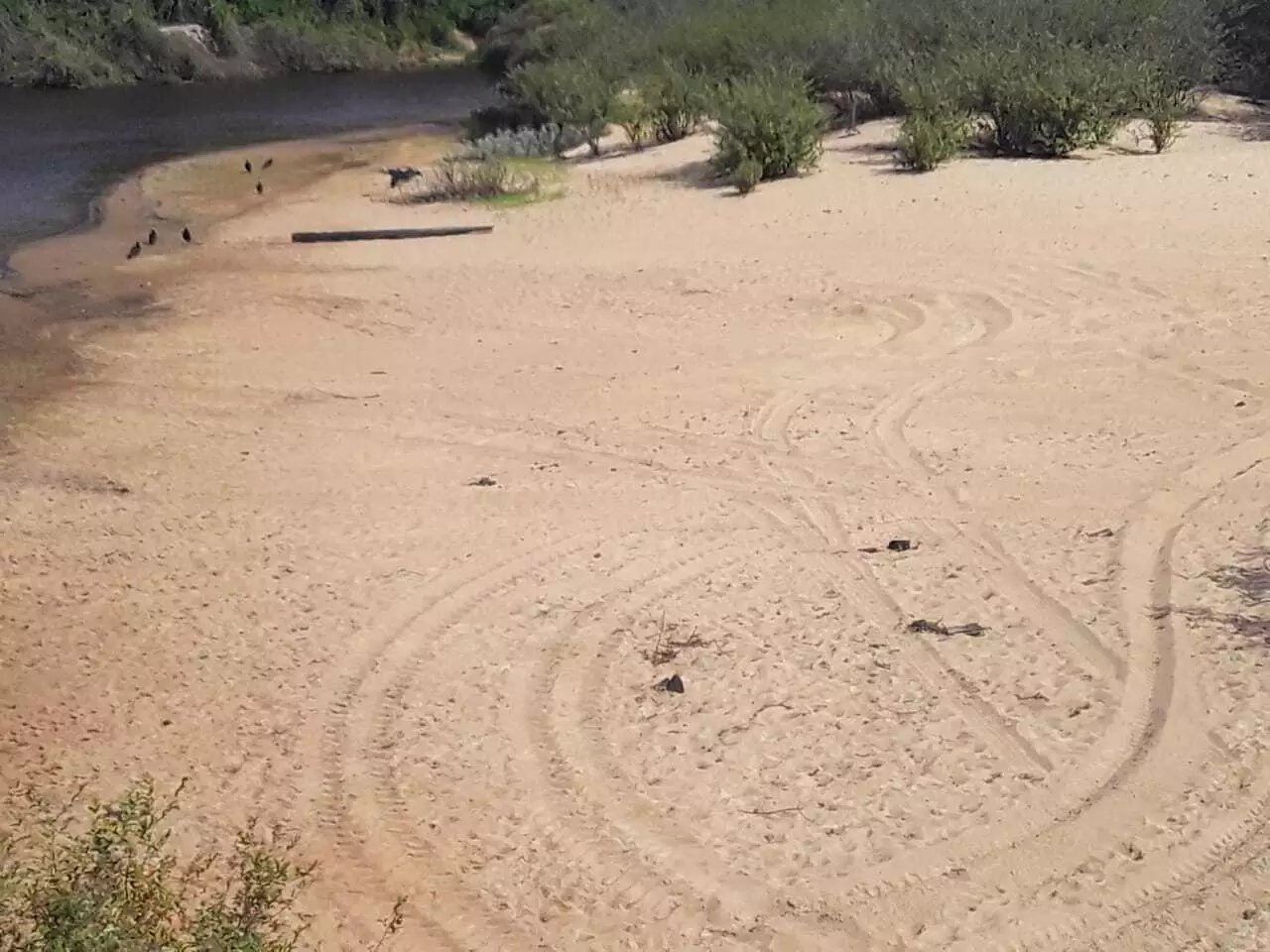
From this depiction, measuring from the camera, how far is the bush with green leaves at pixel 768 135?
18672 mm

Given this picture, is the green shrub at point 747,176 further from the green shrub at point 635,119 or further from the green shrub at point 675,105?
the green shrub at point 635,119

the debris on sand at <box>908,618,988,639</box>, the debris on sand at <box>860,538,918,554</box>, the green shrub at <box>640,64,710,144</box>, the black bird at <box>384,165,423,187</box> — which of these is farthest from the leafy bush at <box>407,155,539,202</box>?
the debris on sand at <box>908,618,988,639</box>

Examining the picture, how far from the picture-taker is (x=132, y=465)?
10.0 metres

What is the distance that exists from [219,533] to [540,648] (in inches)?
108

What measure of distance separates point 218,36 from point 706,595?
59.4 meters

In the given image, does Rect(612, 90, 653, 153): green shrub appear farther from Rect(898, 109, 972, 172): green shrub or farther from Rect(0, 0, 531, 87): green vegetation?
Rect(0, 0, 531, 87): green vegetation

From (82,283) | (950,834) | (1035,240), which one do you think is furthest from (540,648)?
(82,283)

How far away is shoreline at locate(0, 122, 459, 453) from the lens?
511 inches

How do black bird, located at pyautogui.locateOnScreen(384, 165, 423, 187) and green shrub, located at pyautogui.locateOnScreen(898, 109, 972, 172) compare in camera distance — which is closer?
green shrub, located at pyautogui.locateOnScreen(898, 109, 972, 172)

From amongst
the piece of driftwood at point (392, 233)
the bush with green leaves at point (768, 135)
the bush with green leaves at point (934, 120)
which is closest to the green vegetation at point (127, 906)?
the piece of driftwood at point (392, 233)

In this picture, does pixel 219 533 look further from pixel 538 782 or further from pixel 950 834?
pixel 950 834

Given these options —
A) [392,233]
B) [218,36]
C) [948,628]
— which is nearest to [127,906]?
[948,628]

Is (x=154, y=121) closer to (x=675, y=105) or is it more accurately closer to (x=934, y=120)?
(x=675, y=105)

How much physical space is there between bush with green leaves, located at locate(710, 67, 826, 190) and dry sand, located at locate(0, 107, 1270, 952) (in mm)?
4915
